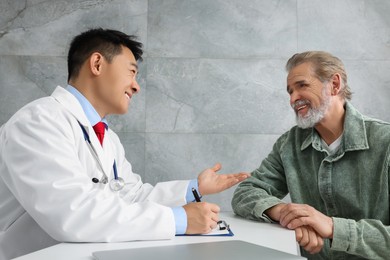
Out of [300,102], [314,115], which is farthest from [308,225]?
[300,102]

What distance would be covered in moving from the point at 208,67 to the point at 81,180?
1910mm

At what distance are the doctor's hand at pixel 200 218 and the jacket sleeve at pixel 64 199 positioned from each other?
0.07 m

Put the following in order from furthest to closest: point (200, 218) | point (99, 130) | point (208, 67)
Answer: point (208, 67), point (99, 130), point (200, 218)

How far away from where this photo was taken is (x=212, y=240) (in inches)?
47.6

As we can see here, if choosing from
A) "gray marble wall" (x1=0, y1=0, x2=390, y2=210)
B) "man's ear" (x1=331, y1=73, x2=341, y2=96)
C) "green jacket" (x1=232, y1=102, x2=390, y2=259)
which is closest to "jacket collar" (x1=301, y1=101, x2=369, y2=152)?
"green jacket" (x1=232, y1=102, x2=390, y2=259)

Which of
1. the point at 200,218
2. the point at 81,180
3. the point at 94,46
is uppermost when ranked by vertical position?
the point at 94,46

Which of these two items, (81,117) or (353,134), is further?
(353,134)

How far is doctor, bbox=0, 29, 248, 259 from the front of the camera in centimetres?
118

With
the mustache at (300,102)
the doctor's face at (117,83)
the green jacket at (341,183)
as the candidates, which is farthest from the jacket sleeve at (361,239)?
the doctor's face at (117,83)

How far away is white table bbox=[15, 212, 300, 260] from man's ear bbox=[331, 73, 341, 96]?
0.74m

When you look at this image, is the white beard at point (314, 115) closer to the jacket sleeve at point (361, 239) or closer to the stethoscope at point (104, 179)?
the jacket sleeve at point (361, 239)

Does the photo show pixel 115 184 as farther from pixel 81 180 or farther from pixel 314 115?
pixel 314 115

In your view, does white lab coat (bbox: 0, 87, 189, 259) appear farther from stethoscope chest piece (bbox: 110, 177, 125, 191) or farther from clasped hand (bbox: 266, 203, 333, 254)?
clasped hand (bbox: 266, 203, 333, 254)

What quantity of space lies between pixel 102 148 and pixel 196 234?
20.1 inches
